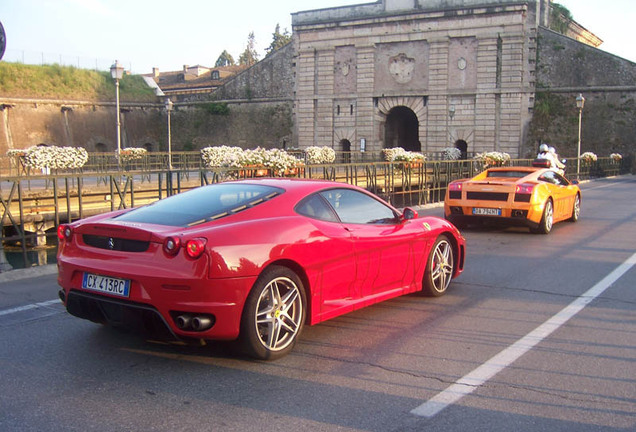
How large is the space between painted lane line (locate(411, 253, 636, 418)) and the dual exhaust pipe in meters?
1.52

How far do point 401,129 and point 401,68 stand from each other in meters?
5.82

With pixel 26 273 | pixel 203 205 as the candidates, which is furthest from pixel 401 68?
pixel 203 205

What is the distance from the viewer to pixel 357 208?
590 centimetres

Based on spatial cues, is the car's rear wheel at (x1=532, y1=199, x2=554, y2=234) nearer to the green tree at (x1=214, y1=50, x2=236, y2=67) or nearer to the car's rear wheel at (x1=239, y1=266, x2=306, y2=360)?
the car's rear wheel at (x1=239, y1=266, x2=306, y2=360)

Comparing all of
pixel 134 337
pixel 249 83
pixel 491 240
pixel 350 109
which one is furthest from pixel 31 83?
pixel 134 337

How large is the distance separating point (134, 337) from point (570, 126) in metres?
42.4

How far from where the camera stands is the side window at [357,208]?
223 inches

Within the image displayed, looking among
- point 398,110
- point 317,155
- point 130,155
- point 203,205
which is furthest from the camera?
point 398,110

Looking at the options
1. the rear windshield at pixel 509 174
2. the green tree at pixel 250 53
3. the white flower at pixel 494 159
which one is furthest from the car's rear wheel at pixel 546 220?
the green tree at pixel 250 53

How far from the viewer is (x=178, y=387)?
417 centimetres

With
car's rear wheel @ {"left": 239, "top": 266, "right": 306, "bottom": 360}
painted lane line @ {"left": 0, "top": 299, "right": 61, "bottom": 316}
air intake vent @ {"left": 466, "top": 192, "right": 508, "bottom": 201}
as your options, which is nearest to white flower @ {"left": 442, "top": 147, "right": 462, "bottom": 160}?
air intake vent @ {"left": 466, "top": 192, "right": 508, "bottom": 201}

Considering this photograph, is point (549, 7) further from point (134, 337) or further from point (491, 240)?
point (134, 337)

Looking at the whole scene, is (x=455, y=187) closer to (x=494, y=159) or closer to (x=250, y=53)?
(x=494, y=159)

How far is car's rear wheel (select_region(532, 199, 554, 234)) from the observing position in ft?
38.4
